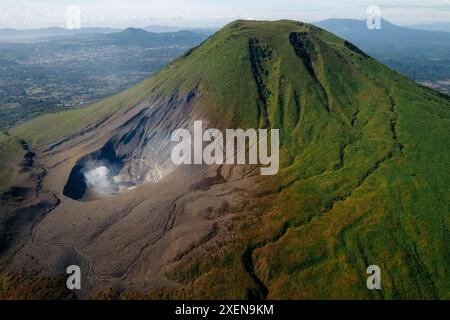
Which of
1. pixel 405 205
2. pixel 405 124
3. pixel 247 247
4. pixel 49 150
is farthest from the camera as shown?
pixel 49 150

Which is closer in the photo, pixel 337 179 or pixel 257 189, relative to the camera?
pixel 257 189

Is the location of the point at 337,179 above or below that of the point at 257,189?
above

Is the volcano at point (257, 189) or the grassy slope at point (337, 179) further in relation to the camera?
the volcano at point (257, 189)

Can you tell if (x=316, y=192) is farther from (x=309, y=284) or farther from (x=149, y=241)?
(x=149, y=241)

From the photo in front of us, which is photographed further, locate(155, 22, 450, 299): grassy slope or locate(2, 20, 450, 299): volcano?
locate(2, 20, 450, 299): volcano

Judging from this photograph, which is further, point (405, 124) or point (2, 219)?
point (405, 124)
